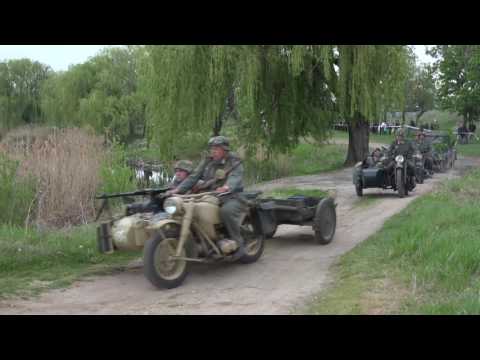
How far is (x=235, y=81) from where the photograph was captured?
2038 cm

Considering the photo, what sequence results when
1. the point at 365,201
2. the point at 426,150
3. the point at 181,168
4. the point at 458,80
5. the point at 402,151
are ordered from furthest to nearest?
the point at 458,80 < the point at 426,150 < the point at 402,151 < the point at 365,201 < the point at 181,168

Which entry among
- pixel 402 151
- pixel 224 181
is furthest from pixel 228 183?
pixel 402 151

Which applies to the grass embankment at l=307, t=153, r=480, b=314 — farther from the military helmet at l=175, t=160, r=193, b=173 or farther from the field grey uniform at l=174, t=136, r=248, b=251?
the military helmet at l=175, t=160, r=193, b=173

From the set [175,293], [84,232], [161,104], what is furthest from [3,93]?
[175,293]

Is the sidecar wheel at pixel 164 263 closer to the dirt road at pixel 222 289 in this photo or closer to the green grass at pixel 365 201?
the dirt road at pixel 222 289

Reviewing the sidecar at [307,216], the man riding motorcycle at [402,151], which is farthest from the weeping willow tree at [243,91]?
the sidecar at [307,216]

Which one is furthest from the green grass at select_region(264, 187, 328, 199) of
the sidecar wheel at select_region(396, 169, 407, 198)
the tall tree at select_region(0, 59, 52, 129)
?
the tall tree at select_region(0, 59, 52, 129)

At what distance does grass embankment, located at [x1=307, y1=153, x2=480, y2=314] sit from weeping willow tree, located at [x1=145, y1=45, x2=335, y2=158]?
36.9 feet

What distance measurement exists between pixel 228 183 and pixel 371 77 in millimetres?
13627

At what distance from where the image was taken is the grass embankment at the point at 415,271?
225 inches

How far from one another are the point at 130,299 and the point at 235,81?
47.5ft

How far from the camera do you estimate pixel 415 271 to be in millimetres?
6805

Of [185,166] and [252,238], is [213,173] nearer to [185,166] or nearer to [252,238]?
[185,166]

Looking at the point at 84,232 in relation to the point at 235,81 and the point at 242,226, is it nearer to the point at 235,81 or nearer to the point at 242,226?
the point at 242,226
